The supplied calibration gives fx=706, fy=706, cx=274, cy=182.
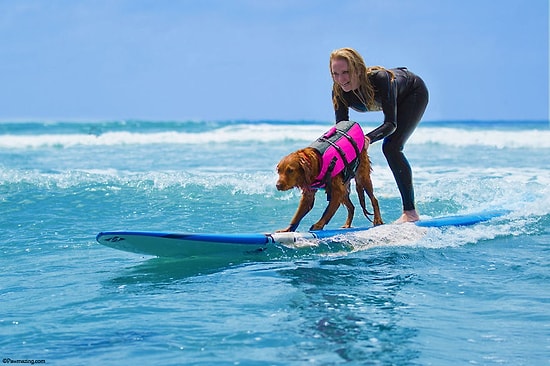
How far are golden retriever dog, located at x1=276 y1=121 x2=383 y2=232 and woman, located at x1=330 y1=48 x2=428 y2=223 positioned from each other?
7.2 inches

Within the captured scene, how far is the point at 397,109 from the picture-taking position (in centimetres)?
650

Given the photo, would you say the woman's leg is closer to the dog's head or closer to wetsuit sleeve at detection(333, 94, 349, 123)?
wetsuit sleeve at detection(333, 94, 349, 123)

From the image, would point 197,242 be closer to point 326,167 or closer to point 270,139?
point 326,167

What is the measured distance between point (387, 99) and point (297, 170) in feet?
3.80

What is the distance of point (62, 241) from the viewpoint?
6562 millimetres

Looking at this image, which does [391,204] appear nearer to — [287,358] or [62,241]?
[62,241]

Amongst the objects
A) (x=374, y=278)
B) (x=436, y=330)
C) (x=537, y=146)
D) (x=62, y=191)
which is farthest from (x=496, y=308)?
(x=537, y=146)

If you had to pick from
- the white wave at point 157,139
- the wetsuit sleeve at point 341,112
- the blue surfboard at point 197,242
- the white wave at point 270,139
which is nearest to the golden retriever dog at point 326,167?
the wetsuit sleeve at point 341,112

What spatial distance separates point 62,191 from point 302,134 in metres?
23.9

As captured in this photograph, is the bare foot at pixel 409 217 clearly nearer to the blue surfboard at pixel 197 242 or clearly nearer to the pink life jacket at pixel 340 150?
the pink life jacket at pixel 340 150

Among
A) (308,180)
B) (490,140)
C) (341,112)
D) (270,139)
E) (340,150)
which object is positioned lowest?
(490,140)

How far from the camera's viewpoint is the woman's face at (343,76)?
5.77 metres

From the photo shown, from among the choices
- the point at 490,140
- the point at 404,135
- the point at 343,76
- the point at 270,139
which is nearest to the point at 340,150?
the point at 343,76

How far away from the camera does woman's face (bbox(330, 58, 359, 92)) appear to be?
5773 mm
